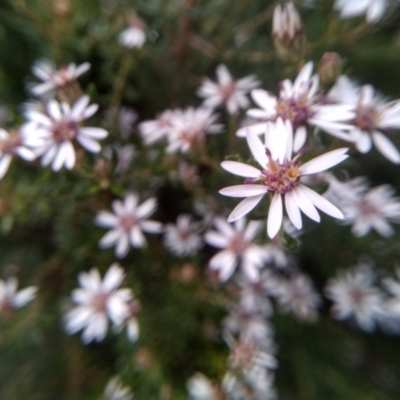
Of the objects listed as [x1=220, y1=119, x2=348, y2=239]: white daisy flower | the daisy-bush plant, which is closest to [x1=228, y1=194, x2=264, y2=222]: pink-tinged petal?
[x1=220, y1=119, x2=348, y2=239]: white daisy flower

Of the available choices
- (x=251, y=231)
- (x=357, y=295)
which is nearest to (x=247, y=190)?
(x=251, y=231)

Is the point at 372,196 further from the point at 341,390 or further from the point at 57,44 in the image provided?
the point at 57,44

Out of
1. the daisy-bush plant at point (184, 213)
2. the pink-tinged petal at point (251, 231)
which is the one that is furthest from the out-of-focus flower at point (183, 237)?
the pink-tinged petal at point (251, 231)

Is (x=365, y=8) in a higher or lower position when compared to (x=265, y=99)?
higher

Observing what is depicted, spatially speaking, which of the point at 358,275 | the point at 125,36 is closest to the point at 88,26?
the point at 125,36

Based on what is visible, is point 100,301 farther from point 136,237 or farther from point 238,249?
point 238,249

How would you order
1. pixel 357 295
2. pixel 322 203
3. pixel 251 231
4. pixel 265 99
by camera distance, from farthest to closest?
pixel 357 295 → pixel 251 231 → pixel 265 99 → pixel 322 203
